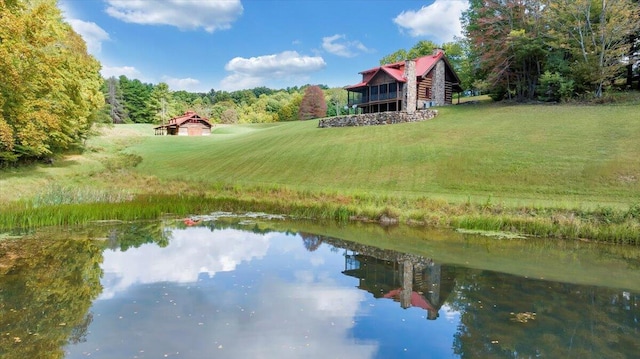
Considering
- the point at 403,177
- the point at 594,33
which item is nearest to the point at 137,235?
the point at 403,177

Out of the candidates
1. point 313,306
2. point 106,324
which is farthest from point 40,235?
point 313,306

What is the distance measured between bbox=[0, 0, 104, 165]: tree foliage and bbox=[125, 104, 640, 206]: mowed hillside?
7.71 m

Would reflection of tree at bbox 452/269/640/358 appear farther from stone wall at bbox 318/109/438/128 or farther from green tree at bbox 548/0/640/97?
green tree at bbox 548/0/640/97

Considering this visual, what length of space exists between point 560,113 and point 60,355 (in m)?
37.9

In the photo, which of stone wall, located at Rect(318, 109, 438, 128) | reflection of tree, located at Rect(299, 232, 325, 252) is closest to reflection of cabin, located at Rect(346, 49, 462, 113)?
stone wall, located at Rect(318, 109, 438, 128)

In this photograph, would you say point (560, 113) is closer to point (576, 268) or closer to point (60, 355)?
point (576, 268)

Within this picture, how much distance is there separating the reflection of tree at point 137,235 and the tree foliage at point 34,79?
453 inches

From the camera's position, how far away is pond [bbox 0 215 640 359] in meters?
6.88

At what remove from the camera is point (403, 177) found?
26359 millimetres

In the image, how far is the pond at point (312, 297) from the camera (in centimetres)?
688

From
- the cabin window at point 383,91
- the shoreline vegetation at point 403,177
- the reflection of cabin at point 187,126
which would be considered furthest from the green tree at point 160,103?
the cabin window at point 383,91

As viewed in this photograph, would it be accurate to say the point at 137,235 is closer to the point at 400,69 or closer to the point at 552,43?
the point at 552,43

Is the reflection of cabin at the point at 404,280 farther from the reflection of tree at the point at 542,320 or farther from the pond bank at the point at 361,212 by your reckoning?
the pond bank at the point at 361,212

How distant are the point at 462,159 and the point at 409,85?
19934mm
